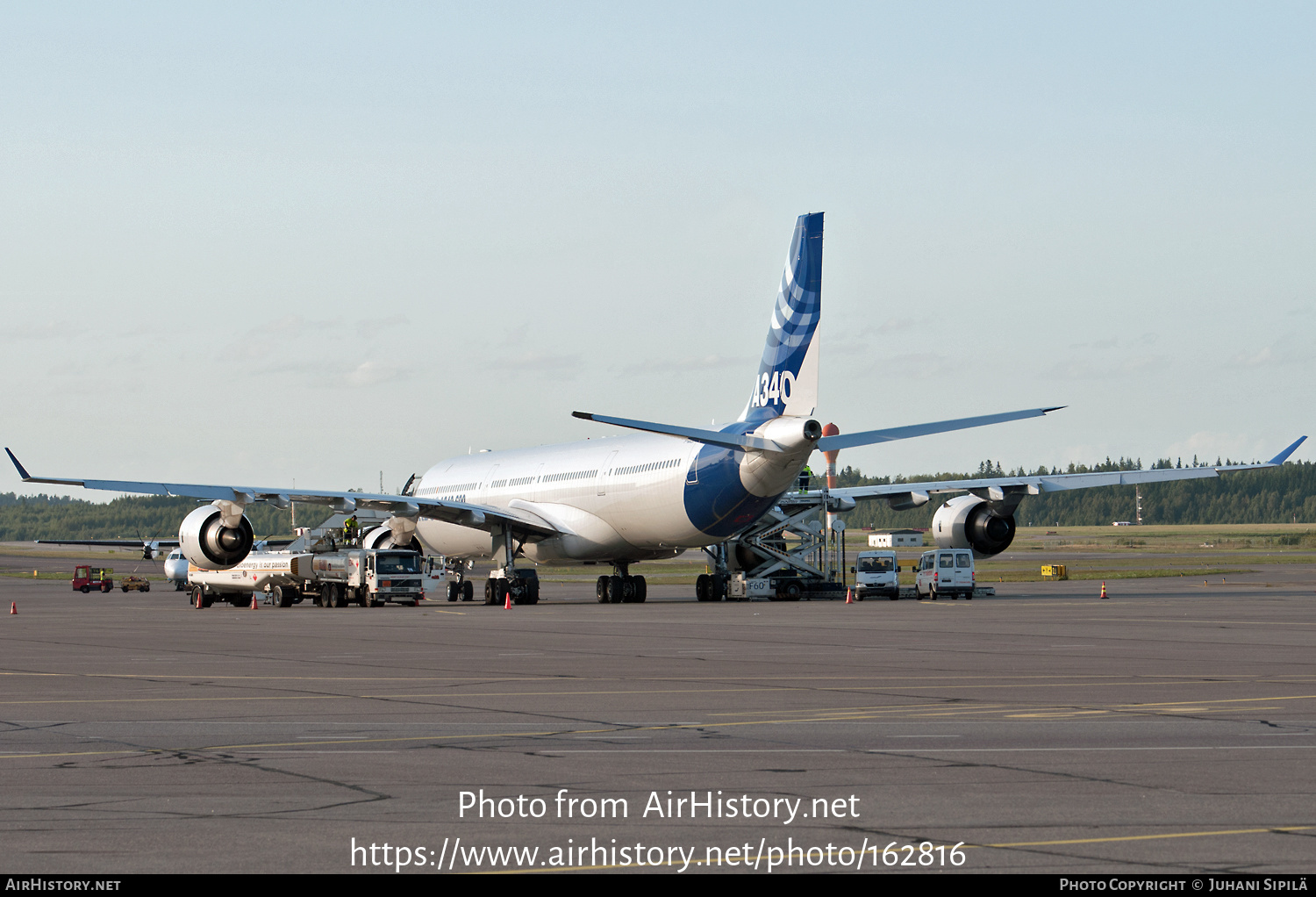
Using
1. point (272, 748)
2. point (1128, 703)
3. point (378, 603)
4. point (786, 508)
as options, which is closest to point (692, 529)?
point (786, 508)

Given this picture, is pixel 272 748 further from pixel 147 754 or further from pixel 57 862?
pixel 57 862

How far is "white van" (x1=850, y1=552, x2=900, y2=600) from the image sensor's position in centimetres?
5128

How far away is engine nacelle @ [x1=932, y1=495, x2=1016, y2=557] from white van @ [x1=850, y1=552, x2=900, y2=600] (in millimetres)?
1924

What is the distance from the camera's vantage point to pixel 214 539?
48.9 meters

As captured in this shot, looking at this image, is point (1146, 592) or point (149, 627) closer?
point (149, 627)

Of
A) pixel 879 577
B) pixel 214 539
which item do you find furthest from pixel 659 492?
pixel 214 539

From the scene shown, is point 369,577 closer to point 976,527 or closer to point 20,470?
point 20,470

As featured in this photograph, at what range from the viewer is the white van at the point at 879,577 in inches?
2019

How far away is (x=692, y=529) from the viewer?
46.0 metres

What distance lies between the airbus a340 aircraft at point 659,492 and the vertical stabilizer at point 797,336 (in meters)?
0.04

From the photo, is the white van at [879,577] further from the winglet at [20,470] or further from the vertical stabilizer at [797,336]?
the winglet at [20,470]

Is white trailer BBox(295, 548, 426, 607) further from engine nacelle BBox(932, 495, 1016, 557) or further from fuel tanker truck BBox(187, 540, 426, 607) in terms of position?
engine nacelle BBox(932, 495, 1016, 557)

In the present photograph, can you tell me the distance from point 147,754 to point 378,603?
39206mm

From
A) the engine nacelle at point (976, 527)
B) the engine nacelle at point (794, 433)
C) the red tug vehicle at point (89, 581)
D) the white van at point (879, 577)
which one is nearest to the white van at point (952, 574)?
the white van at point (879, 577)
